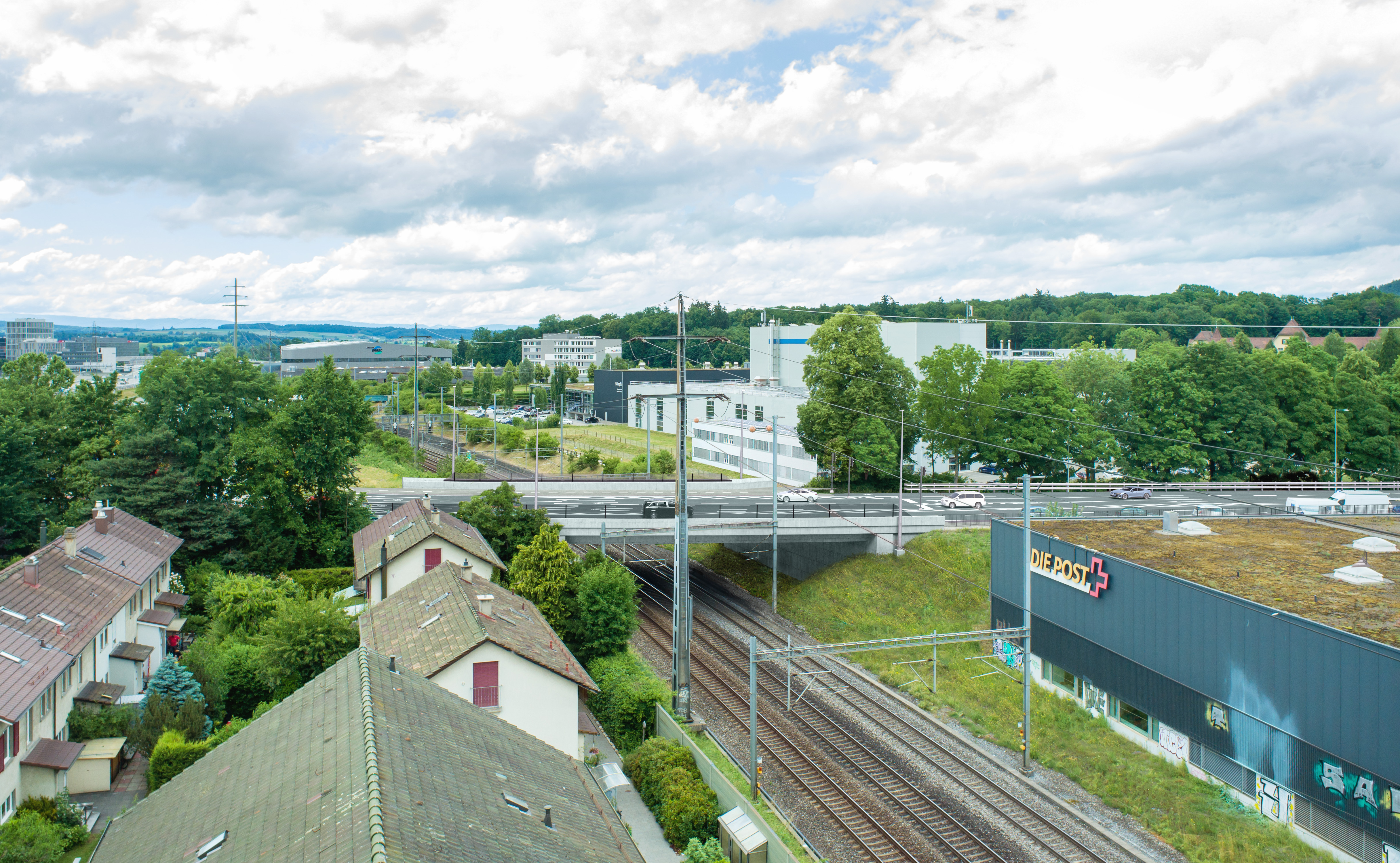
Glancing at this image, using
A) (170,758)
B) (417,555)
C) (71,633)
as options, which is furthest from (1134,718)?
(71,633)

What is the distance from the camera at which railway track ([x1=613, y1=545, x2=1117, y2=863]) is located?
21.2 meters

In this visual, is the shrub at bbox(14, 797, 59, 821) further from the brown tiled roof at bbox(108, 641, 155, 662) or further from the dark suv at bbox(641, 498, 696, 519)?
the dark suv at bbox(641, 498, 696, 519)

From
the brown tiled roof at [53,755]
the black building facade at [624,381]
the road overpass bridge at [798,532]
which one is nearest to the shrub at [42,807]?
the brown tiled roof at [53,755]

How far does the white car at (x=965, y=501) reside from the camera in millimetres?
48562

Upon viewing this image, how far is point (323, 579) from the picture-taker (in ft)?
139

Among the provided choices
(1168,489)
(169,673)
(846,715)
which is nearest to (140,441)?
(169,673)

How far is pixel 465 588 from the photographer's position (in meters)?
27.1

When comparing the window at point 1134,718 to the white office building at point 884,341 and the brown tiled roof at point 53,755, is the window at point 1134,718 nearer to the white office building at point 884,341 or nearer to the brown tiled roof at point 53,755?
the brown tiled roof at point 53,755

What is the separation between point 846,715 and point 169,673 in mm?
22178

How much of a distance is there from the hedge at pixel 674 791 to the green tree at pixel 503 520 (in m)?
18.3

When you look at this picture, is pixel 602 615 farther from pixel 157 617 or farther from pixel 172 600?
pixel 172 600

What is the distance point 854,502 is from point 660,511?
12021 mm

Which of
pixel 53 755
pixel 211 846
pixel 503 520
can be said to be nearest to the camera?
pixel 211 846

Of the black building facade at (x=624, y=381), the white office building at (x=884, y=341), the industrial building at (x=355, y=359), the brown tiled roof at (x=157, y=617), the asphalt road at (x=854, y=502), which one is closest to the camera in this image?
the brown tiled roof at (x=157, y=617)
